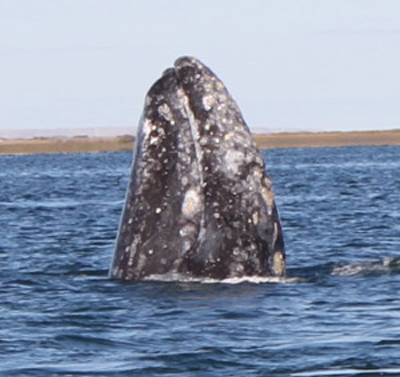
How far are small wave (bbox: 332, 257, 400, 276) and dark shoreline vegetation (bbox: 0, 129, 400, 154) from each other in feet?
430

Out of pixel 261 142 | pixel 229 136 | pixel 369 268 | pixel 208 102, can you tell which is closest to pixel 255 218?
pixel 229 136

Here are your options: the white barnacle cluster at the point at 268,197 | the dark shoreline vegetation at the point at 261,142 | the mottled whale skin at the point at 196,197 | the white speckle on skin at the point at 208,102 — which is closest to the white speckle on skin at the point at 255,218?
the mottled whale skin at the point at 196,197

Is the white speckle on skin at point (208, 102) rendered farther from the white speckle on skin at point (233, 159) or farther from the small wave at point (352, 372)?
the small wave at point (352, 372)

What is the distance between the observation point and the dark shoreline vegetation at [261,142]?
154038 mm

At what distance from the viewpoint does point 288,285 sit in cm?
1400

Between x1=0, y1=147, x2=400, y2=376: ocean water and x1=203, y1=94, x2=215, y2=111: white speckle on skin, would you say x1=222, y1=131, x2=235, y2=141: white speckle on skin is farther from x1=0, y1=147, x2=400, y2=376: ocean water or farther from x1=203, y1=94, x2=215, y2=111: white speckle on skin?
x1=0, y1=147, x2=400, y2=376: ocean water

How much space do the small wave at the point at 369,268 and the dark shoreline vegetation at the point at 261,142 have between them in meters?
131

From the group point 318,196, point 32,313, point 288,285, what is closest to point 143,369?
point 32,313

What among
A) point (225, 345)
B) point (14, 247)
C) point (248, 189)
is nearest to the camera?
point (225, 345)

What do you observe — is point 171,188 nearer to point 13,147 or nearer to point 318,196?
point 318,196

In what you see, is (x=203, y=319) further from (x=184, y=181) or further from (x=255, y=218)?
(x=184, y=181)

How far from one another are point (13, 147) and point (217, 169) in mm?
144237

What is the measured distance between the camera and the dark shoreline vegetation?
15404 cm

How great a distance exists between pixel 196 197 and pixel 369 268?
328 centimetres
